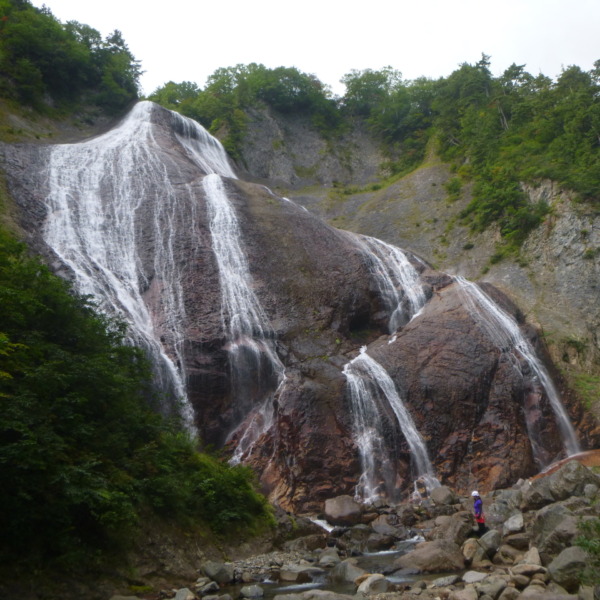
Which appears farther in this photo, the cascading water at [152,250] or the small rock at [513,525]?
the cascading water at [152,250]

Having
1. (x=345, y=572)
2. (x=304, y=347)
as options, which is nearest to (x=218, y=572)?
(x=345, y=572)

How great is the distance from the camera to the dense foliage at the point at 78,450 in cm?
819

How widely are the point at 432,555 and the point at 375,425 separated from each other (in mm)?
7214

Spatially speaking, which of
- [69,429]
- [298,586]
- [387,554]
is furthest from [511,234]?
[69,429]

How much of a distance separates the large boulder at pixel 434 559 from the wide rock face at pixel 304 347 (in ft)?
17.6

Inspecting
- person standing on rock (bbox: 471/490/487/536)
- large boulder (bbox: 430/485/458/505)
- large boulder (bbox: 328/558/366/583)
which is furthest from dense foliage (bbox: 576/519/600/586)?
large boulder (bbox: 430/485/458/505)

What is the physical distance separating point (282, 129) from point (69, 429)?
48.9 meters

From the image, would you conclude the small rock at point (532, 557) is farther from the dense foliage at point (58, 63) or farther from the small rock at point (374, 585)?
the dense foliage at point (58, 63)

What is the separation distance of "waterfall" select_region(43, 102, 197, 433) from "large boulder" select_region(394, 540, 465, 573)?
8.80m

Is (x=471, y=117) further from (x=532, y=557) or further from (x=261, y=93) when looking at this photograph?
(x=532, y=557)

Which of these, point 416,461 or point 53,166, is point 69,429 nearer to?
point 416,461

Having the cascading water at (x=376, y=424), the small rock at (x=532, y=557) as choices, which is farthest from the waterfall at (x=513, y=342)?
the small rock at (x=532, y=557)

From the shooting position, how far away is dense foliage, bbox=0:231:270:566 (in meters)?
8.19

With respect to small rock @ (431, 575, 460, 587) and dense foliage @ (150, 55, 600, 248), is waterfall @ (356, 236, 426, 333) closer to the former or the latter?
dense foliage @ (150, 55, 600, 248)
